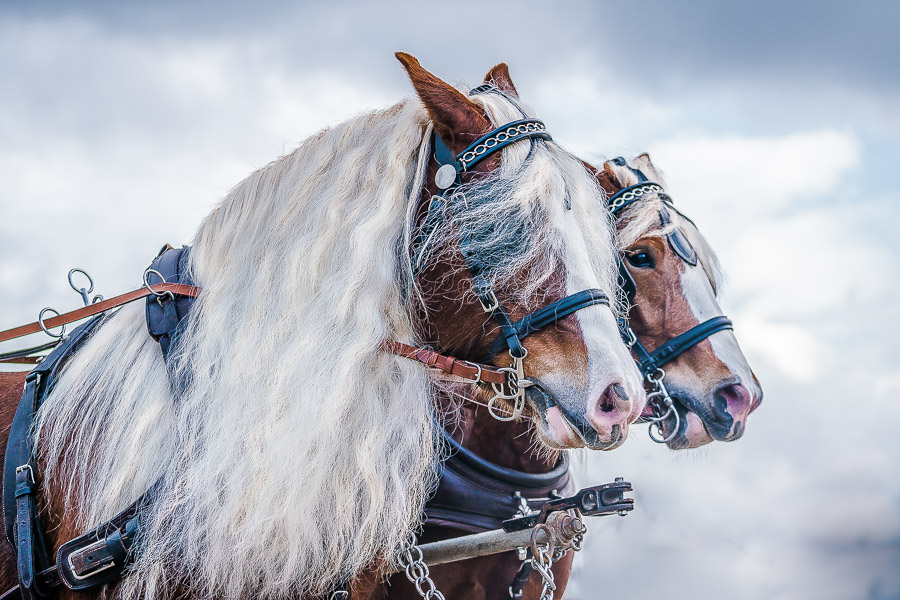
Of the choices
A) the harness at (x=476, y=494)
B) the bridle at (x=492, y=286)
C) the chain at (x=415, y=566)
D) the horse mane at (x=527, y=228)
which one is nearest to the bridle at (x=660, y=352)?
the harness at (x=476, y=494)

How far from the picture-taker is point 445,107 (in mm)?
1978

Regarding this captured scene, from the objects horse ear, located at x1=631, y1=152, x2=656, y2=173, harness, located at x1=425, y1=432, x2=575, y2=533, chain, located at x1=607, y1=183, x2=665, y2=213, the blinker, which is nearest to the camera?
harness, located at x1=425, y1=432, x2=575, y2=533

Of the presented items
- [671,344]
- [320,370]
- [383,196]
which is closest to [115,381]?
[320,370]

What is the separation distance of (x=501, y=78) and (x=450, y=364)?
114 centimetres

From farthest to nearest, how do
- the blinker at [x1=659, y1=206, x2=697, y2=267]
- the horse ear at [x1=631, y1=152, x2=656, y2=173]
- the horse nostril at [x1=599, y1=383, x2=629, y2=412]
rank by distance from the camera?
1. the horse ear at [x1=631, y1=152, x2=656, y2=173]
2. the blinker at [x1=659, y1=206, x2=697, y2=267]
3. the horse nostril at [x1=599, y1=383, x2=629, y2=412]

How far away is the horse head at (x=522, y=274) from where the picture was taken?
1.75 meters

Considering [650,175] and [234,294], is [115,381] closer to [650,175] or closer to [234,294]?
[234,294]

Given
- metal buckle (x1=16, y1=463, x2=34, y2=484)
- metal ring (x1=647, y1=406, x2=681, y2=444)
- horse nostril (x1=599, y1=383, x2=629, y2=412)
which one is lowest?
metal ring (x1=647, y1=406, x2=681, y2=444)

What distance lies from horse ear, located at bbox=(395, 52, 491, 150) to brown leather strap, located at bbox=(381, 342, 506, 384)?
57cm

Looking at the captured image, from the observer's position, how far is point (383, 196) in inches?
76.9

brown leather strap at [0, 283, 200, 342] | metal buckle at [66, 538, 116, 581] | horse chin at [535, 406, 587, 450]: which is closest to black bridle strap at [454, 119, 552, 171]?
horse chin at [535, 406, 587, 450]

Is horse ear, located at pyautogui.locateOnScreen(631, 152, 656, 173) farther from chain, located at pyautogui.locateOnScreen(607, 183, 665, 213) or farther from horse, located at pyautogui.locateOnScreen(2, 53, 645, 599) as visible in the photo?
horse, located at pyautogui.locateOnScreen(2, 53, 645, 599)

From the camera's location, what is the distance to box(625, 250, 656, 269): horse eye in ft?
9.80

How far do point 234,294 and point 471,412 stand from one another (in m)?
0.75
